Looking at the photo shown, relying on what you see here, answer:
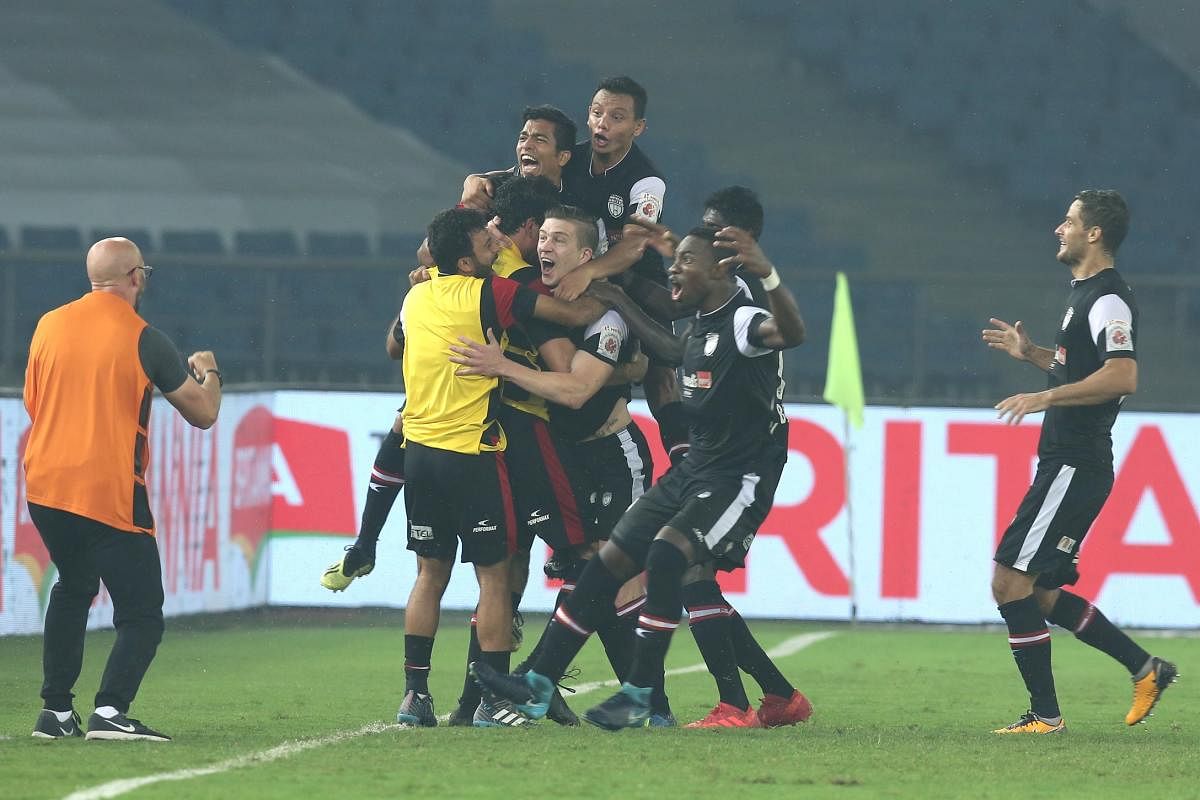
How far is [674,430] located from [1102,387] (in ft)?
6.22

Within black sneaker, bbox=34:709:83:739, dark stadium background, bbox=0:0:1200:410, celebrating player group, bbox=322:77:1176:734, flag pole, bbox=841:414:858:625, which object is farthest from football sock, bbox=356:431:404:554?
dark stadium background, bbox=0:0:1200:410

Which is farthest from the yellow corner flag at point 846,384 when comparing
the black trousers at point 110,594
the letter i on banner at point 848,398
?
the black trousers at point 110,594

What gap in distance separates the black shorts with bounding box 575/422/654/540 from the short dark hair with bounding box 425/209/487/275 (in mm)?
1058

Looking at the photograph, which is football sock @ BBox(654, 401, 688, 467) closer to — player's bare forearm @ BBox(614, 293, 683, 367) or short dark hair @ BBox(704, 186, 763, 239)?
player's bare forearm @ BBox(614, 293, 683, 367)

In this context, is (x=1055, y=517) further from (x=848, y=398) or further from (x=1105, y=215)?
(x=848, y=398)

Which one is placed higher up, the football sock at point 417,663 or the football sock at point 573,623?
the football sock at point 573,623

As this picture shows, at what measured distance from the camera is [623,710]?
7273 mm

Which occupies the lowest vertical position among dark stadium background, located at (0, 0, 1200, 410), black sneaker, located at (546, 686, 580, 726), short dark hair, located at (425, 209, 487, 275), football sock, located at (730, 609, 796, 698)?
black sneaker, located at (546, 686, 580, 726)

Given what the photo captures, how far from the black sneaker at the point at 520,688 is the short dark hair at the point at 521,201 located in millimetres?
1778

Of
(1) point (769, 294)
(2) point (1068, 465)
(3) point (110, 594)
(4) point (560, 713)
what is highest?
(1) point (769, 294)

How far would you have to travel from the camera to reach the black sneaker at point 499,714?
738cm

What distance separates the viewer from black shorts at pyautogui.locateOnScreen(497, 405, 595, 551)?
774cm

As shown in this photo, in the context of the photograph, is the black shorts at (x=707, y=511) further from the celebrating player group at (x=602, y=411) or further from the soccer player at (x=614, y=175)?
the soccer player at (x=614, y=175)

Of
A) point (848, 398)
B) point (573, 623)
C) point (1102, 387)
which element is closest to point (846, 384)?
point (848, 398)
